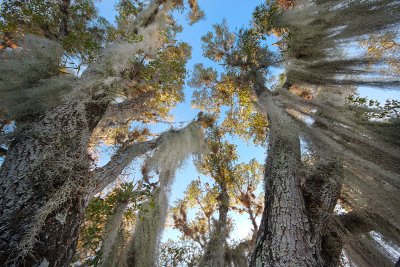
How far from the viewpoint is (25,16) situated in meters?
5.93

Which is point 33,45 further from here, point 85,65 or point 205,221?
point 205,221

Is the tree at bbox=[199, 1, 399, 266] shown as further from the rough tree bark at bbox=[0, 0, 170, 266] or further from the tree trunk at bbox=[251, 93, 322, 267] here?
the rough tree bark at bbox=[0, 0, 170, 266]

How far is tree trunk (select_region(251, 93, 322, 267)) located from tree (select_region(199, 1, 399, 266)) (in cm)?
1

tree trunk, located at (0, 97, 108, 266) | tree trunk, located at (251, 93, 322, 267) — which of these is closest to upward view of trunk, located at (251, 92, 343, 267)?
tree trunk, located at (251, 93, 322, 267)

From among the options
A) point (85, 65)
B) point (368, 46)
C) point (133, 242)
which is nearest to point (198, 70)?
point (85, 65)

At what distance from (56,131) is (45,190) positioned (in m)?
0.88

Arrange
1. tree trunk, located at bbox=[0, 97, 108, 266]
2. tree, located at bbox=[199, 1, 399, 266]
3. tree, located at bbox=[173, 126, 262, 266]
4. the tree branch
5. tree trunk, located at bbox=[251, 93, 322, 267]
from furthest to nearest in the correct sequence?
tree, located at bbox=[173, 126, 262, 266], the tree branch, tree, located at bbox=[199, 1, 399, 266], tree trunk, located at bbox=[251, 93, 322, 267], tree trunk, located at bbox=[0, 97, 108, 266]

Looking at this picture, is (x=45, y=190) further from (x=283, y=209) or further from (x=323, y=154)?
(x=323, y=154)

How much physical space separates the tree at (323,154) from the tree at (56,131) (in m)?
Result: 2.20

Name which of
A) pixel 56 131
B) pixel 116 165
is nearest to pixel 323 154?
pixel 116 165

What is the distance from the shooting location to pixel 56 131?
11.7 ft

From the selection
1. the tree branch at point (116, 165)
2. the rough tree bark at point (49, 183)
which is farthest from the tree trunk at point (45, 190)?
the tree branch at point (116, 165)

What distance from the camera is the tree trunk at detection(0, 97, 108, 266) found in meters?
2.61

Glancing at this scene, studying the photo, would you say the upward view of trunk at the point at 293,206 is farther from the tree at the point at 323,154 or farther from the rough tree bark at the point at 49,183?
the rough tree bark at the point at 49,183
